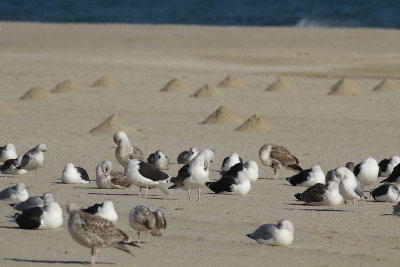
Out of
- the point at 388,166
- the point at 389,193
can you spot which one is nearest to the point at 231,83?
the point at 388,166

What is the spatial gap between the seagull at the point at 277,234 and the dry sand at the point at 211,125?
0.37ft

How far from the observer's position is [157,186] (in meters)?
14.2

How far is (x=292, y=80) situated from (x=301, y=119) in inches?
447

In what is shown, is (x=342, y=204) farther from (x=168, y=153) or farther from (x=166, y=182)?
(x=168, y=153)

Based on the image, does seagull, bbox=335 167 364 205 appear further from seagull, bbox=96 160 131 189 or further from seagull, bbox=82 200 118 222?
seagull, bbox=82 200 118 222

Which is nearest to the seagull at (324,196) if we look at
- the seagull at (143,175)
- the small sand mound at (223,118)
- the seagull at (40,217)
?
the seagull at (143,175)

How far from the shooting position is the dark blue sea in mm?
91688

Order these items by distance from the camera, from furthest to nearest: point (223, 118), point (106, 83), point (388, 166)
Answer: point (106, 83), point (223, 118), point (388, 166)

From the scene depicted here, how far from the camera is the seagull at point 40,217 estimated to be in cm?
1143

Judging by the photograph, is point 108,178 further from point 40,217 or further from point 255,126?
point 255,126

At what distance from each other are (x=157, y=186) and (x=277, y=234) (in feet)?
12.6

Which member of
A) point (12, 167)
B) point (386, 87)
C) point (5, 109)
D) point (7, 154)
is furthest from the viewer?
point (386, 87)

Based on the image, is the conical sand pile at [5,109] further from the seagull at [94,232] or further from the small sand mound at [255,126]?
the seagull at [94,232]

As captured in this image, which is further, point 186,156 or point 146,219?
point 186,156
